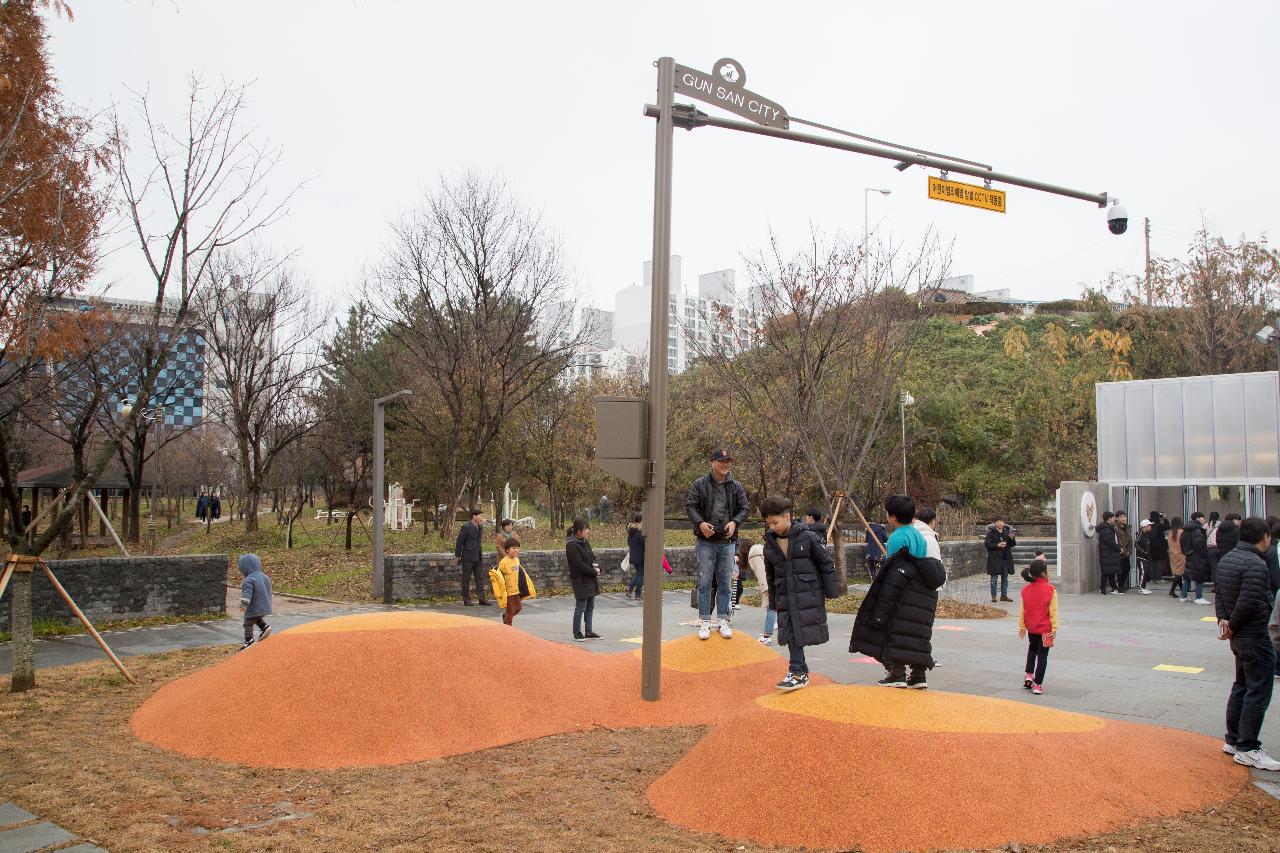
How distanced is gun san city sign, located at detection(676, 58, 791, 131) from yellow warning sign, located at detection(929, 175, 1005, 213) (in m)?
1.82

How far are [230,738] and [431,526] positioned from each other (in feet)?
109

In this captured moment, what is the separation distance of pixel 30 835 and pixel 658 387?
529 cm

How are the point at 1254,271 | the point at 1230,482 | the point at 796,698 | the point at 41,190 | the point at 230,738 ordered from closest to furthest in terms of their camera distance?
the point at 796,698 < the point at 230,738 < the point at 41,190 < the point at 1230,482 < the point at 1254,271

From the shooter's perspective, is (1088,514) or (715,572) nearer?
(715,572)

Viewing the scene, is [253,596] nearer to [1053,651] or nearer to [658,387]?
[658,387]

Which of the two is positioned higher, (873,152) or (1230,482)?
(873,152)

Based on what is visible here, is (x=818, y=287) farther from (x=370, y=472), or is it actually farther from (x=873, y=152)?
(x=370, y=472)

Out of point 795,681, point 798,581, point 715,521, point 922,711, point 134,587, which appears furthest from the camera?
point 134,587

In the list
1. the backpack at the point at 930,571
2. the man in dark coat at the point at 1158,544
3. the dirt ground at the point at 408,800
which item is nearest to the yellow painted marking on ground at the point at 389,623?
the dirt ground at the point at 408,800

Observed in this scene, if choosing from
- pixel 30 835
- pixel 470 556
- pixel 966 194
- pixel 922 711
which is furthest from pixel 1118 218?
pixel 470 556

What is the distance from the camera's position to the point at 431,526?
40.1 meters

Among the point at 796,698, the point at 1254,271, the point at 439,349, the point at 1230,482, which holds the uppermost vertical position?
the point at 1254,271

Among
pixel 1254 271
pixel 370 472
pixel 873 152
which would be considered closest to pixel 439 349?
pixel 370 472

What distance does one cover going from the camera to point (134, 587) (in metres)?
15.5
